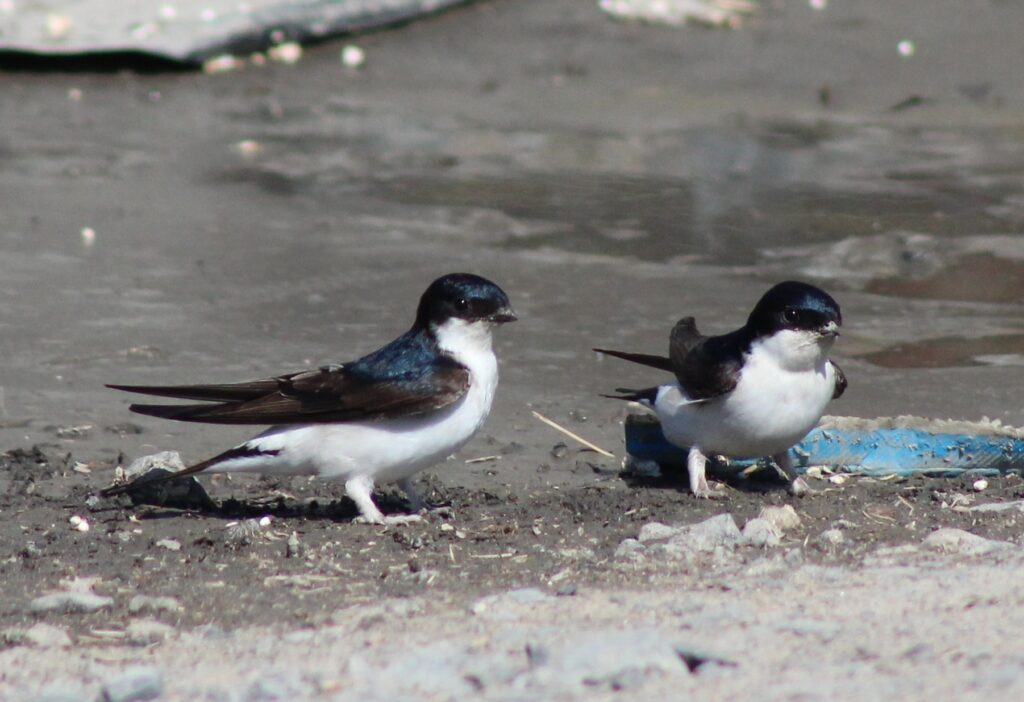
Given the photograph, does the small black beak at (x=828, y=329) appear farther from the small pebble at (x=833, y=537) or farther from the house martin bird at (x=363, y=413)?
the house martin bird at (x=363, y=413)

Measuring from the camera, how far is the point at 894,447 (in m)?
5.58

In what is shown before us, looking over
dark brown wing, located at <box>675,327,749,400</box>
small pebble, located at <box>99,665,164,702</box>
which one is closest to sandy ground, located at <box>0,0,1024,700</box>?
small pebble, located at <box>99,665,164,702</box>

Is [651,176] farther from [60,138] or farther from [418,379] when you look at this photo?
[418,379]

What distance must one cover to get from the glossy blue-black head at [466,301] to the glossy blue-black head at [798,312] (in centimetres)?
79

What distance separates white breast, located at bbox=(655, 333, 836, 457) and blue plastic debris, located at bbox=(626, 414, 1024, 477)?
1.24 ft

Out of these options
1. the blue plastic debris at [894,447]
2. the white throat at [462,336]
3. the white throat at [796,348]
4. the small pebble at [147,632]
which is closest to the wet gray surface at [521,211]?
the blue plastic debris at [894,447]

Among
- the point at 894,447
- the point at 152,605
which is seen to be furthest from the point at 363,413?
the point at 894,447

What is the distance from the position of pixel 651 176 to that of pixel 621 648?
23.5ft

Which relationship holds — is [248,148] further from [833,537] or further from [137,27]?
[833,537]

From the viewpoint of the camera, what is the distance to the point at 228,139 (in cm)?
1106

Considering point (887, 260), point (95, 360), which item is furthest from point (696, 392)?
point (887, 260)

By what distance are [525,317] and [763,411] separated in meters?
2.48

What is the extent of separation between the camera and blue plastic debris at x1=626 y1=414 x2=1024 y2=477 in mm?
5473

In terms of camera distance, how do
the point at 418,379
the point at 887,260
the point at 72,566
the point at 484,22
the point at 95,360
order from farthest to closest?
the point at 484,22 → the point at 887,260 → the point at 95,360 → the point at 418,379 → the point at 72,566
